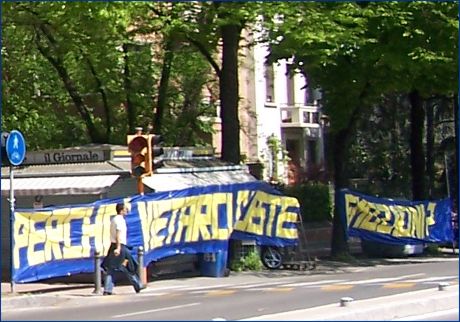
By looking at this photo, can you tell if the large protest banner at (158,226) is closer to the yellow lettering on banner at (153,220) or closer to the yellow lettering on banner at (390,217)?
the yellow lettering on banner at (153,220)

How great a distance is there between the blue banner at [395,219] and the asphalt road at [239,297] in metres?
4.00

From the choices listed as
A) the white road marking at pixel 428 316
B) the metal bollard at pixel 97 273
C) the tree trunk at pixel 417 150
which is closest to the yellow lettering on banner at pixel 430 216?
the tree trunk at pixel 417 150

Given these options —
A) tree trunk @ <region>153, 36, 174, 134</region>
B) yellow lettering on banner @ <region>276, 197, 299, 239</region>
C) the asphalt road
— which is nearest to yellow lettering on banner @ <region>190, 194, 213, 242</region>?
→ the asphalt road

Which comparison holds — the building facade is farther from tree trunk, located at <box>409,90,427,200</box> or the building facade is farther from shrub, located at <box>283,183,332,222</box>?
tree trunk, located at <box>409,90,427,200</box>

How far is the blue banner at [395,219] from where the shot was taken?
92.7 ft

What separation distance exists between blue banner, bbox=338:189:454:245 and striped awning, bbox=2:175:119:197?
7997mm

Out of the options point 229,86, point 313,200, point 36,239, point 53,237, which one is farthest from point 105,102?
point 313,200

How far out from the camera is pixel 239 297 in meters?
17.8

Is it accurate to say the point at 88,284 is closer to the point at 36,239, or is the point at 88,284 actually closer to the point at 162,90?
the point at 36,239

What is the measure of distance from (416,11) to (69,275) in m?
10.7

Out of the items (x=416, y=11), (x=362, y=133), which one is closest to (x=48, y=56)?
(x=416, y=11)

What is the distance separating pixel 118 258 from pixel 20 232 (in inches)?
83.9

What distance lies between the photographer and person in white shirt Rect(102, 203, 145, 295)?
19.4m

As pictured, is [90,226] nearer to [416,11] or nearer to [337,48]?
[337,48]
